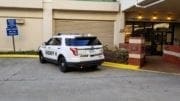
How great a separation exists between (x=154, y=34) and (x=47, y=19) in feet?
30.5

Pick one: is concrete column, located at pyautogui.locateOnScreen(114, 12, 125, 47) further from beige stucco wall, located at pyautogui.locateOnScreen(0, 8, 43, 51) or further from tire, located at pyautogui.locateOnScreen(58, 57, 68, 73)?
tire, located at pyautogui.locateOnScreen(58, 57, 68, 73)

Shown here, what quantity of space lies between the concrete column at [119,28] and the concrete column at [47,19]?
4796 mm

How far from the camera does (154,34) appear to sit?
2766 centimetres

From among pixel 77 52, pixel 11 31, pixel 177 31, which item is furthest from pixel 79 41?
pixel 177 31

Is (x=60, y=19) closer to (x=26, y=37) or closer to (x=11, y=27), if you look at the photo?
(x=26, y=37)

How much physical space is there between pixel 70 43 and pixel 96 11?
8.83m

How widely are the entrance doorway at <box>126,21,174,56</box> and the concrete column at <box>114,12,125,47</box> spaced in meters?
2.47

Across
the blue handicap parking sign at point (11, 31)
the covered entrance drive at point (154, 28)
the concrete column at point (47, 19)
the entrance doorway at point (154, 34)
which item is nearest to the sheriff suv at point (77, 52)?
the blue handicap parking sign at point (11, 31)

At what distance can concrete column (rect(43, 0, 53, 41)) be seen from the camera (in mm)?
23484

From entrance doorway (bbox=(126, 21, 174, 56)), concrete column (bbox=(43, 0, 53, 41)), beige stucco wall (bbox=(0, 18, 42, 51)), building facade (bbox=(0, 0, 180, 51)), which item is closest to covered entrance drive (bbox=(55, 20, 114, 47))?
building facade (bbox=(0, 0, 180, 51))

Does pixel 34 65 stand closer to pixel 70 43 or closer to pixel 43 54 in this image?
pixel 43 54

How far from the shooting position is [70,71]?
54.0ft

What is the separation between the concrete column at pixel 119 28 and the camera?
24500mm

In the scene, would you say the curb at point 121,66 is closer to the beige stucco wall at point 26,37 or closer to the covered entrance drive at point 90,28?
the covered entrance drive at point 90,28
